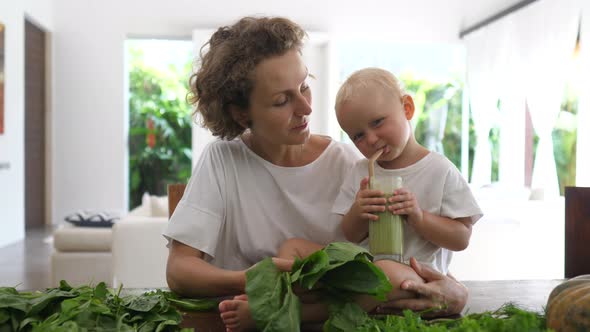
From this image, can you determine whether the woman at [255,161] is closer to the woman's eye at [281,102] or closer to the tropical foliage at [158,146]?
the woman's eye at [281,102]

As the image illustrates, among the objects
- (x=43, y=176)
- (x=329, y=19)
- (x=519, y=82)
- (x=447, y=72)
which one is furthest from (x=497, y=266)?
(x=447, y=72)

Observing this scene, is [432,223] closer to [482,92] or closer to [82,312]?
[82,312]

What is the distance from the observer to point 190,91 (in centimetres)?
178

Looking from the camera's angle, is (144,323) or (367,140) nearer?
(144,323)

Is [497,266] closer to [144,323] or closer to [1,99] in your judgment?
Result: [144,323]

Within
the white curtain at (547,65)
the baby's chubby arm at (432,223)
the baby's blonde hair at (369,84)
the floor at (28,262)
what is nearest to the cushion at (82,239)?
the floor at (28,262)

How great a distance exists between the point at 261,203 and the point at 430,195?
41 centimetres

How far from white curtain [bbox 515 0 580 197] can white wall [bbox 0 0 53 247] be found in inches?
234

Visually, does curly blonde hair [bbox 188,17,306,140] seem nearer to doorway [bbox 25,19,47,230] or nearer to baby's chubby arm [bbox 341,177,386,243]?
baby's chubby arm [bbox 341,177,386,243]

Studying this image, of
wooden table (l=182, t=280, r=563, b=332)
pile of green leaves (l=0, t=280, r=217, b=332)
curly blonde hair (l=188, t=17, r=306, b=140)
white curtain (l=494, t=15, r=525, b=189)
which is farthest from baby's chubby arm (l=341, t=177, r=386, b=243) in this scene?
white curtain (l=494, t=15, r=525, b=189)

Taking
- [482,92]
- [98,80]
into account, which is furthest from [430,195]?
[98,80]

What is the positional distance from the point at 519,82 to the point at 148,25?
5.25 meters

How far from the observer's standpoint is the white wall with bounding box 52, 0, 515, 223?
9891mm

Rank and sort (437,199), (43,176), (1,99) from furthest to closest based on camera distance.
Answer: (43,176)
(1,99)
(437,199)
